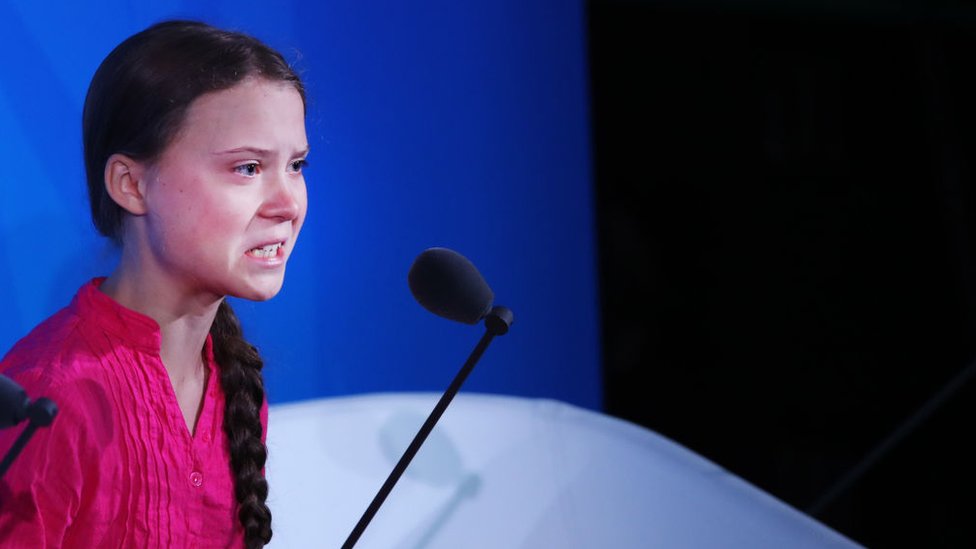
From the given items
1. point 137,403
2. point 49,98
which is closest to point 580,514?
point 137,403

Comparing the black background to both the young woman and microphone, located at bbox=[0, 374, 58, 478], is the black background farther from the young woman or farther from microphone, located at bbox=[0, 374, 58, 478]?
microphone, located at bbox=[0, 374, 58, 478]

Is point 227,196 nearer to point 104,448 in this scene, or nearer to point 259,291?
point 259,291

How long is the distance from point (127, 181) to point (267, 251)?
11 centimetres

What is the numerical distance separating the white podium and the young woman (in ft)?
1.09

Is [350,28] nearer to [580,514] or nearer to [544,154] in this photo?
[544,154]

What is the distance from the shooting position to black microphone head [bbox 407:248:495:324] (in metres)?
0.72

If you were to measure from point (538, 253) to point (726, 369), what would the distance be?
0.83m

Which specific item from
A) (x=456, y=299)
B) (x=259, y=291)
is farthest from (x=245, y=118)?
(x=456, y=299)

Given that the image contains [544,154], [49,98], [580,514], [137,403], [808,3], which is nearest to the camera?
[137,403]

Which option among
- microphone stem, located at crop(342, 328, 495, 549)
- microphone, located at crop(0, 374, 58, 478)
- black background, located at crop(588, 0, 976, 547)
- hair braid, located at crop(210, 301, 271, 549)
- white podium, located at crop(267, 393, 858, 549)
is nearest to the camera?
microphone, located at crop(0, 374, 58, 478)

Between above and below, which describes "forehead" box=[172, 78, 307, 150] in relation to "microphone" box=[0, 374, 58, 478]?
above

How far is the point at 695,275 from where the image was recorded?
2.26m

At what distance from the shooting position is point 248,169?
84 cm

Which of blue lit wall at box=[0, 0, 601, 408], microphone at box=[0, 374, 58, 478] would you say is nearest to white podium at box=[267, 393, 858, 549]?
blue lit wall at box=[0, 0, 601, 408]
